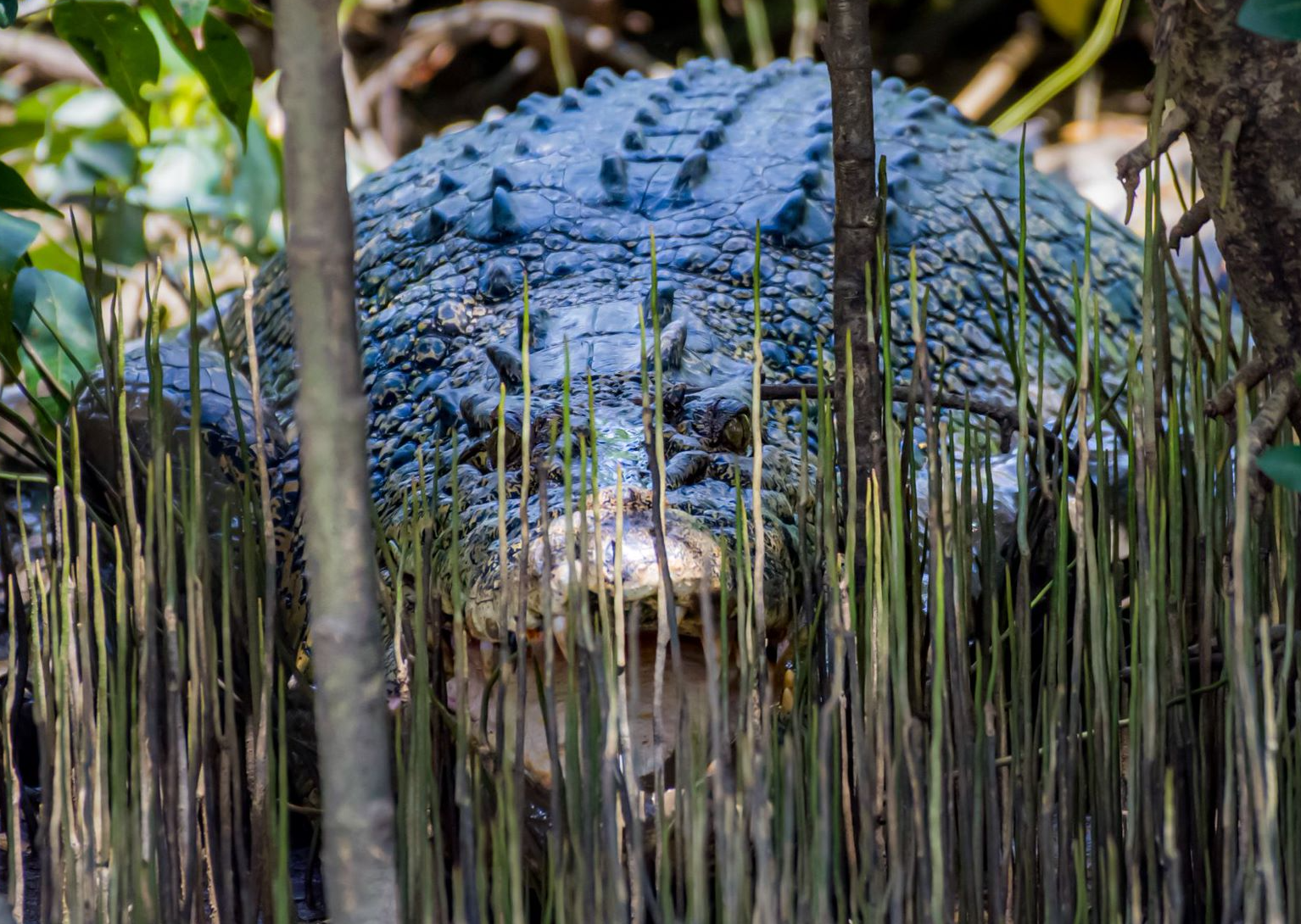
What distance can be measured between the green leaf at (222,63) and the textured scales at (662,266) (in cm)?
53

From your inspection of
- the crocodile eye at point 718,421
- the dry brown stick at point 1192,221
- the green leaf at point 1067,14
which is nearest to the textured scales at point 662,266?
the crocodile eye at point 718,421

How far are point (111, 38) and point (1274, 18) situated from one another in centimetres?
156

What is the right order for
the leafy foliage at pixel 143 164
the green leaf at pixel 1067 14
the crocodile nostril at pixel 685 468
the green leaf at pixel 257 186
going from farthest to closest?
the green leaf at pixel 1067 14, the green leaf at pixel 257 186, the leafy foliage at pixel 143 164, the crocodile nostril at pixel 685 468

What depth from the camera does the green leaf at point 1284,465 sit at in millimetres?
1261

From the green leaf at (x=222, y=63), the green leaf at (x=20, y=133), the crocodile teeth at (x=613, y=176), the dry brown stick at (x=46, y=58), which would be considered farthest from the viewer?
the dry brown stick at (x=46, y=58)

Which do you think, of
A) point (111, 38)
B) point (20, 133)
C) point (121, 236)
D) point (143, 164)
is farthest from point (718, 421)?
point (20, 133)

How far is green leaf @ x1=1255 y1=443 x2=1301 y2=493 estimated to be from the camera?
49.6 inches

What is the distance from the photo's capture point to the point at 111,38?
2.13 meters

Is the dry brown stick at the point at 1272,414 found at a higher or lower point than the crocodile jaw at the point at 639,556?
higher

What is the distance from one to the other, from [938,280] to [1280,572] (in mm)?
1470

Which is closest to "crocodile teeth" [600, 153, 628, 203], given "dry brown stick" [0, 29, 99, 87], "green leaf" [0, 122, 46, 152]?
"green leaf" [0, 122, 46, 152]

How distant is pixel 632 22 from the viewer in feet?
A: 20.4

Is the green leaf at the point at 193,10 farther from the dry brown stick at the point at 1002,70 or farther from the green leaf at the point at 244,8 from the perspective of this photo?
the dry brown stick at the point at 1002,70

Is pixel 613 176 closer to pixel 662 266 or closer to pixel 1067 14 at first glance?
pixel 662 266
